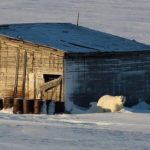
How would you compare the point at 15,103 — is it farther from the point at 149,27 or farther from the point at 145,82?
the point at 149,27

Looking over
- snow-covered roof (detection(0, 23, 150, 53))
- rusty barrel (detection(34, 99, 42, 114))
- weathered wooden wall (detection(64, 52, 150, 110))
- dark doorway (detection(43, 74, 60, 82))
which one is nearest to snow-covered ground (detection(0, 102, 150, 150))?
rusty barrel (detection(34, 99, 42, 114))

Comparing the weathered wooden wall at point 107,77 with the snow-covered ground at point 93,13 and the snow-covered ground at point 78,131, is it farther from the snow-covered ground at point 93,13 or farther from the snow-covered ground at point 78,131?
the snow-covered ground at point 93,13

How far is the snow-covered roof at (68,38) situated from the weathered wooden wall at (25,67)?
0.97 feet

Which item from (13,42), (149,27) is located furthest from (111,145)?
(149,27)

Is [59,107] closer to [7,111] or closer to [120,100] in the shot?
[7,111]

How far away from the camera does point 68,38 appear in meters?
27.8

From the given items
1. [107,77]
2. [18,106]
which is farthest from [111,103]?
[18,106]

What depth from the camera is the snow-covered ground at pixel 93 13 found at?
52.8 m

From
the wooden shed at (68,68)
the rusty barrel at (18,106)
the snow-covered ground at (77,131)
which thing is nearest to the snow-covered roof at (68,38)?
the wooden shed at (68,68)

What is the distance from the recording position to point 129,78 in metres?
27.1

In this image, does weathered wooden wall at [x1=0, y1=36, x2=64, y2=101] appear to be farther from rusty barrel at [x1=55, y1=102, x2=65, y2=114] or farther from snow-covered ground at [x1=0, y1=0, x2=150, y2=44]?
snow-covered ground at [x1=0, y1=0, x2=150, y2=44]

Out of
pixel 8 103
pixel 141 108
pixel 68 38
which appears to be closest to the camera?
pixel 8 103

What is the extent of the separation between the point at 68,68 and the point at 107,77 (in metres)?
1.89

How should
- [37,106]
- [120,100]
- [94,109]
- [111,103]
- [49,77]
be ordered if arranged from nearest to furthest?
1. [37,106]
2. [120,100]
3. [111,103]
4. [94,109]
5. [49,77]
